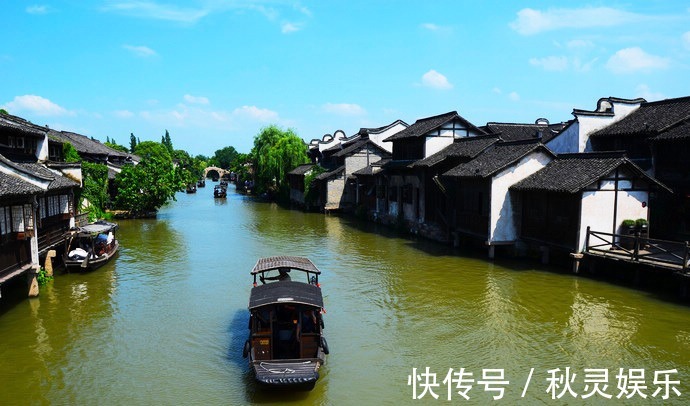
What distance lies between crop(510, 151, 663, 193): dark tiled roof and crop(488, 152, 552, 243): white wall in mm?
341

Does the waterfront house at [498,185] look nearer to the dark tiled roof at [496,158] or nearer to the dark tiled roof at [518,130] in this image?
the dark tiled roof at [496,158]

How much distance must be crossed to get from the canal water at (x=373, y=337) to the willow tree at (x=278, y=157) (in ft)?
119

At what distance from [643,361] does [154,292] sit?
58.1 ft

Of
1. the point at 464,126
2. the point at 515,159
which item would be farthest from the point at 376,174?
the point at 515,159

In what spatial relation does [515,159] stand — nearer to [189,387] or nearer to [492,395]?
[492,395]

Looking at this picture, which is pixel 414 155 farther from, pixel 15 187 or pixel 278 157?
pixel 278 157

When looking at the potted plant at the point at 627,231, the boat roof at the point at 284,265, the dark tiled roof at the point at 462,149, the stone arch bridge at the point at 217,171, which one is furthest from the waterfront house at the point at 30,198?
the stone arch bridge at the point at 217,171

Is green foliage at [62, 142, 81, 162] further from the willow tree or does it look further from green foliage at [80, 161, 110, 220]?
the willow tree

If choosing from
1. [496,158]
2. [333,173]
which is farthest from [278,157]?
[496,158]

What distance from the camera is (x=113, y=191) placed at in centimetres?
5050

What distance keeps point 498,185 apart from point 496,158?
252cm

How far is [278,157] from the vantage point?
62000 millimetres

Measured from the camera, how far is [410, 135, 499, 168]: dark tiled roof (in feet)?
98.8

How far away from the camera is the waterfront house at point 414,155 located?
113 ft
